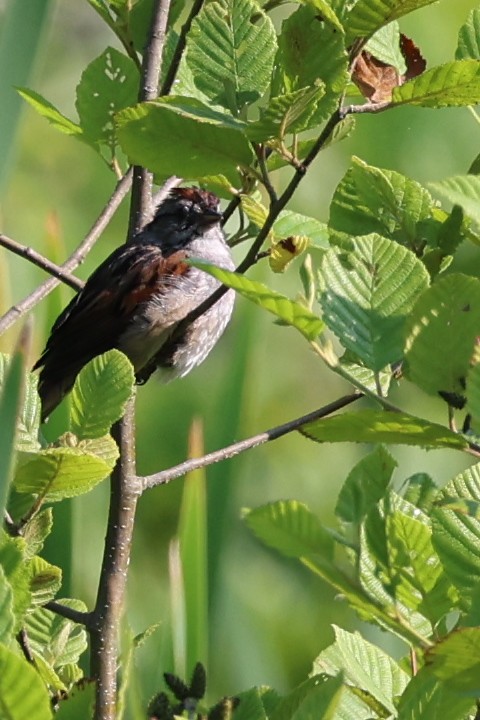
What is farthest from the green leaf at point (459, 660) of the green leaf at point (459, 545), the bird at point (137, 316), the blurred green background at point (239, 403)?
the bird at point (137, 316)

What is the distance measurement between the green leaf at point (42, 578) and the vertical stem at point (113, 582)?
0.33 feet

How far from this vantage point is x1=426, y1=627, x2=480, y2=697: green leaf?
65 cm

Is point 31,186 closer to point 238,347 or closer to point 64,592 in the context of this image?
point 238,347

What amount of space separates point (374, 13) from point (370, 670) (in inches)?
18.1

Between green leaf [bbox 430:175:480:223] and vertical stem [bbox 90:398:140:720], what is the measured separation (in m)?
0.54

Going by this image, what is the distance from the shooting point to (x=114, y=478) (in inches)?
46.4

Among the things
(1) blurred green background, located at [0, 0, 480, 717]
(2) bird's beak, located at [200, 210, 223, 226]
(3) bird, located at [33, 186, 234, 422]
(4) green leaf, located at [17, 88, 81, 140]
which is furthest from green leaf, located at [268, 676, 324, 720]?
(2) bird's beak, located at [200, 210, 223, 226]

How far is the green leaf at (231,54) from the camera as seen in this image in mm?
926

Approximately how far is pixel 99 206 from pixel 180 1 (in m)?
2.25

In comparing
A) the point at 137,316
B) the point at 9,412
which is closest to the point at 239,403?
the point at 137,316

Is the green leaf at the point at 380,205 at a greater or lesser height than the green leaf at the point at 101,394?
greater

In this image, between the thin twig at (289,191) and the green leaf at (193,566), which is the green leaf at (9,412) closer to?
the thin twig at (289,191)

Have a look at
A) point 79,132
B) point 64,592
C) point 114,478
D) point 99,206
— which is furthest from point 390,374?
point 99,206

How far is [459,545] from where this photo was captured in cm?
72
